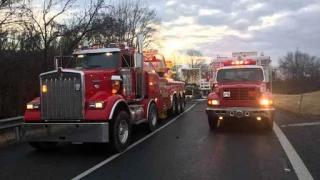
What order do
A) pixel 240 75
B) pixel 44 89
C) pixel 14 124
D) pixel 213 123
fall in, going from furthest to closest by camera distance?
1. pixel 240 75
2. pixel 213 123
3. pixel 14 124
4. pixel 44 89

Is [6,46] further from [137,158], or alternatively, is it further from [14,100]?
[137,158]

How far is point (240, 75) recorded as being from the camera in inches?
512

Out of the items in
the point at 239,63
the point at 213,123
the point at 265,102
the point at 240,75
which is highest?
the point at 239,63

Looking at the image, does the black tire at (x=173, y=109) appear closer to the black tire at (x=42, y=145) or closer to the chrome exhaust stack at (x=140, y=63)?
the chrome exhaust stack at (x=140, y=63)

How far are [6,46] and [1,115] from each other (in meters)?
3.19

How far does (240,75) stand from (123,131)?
555 centimetres

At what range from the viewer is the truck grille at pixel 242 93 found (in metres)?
11.7

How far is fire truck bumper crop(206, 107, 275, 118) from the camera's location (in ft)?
37.4

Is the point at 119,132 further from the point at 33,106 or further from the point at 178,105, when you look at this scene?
the point at 178,105

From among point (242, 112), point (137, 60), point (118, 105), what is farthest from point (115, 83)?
point (242, 112)

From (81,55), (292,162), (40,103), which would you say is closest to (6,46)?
(81,55)

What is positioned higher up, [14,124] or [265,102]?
[265,102]

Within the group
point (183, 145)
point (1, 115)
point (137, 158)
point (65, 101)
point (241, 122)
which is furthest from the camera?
point (1, 115)

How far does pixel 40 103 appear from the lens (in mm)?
8844
